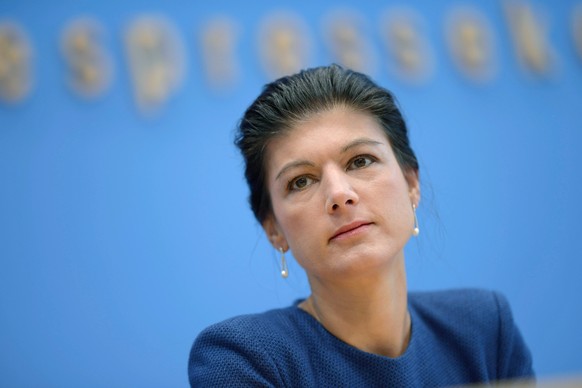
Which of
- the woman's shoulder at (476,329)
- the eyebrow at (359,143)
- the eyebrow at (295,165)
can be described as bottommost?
the woman's shoulder at (476,329)

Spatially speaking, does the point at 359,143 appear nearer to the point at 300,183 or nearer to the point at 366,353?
the point at 300,183

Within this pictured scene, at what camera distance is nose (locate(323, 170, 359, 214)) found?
0.99 m

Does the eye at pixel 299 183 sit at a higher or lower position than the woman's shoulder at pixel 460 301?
higher

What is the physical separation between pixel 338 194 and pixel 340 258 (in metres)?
0.10

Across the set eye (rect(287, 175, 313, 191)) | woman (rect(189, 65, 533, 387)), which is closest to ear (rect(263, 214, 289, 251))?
woman (rect(189, 65, 533, 387))

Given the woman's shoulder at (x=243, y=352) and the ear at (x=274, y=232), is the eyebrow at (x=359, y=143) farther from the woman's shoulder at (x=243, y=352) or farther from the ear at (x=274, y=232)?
the woman's shoulder at (x=243, y=352)

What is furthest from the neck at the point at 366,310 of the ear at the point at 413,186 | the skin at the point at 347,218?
the ear at the point at 413,186

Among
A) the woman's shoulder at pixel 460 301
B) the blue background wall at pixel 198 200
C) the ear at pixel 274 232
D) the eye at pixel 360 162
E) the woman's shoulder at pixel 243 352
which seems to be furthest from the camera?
the blue background wall at pixel 198 200

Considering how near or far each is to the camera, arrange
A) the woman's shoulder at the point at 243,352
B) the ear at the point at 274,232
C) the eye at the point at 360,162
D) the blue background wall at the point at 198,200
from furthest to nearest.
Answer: the blue background wall at the point at 198,200
the ear at the point at 274,232
the eye at the point at 360,162
the woman's shoulder at the point at 243,352

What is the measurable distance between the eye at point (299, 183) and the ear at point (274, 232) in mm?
108

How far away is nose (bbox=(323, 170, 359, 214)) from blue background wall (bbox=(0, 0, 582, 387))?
0.82m

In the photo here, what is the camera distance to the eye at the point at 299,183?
1.07 meters

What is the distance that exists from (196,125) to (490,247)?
3.25ft

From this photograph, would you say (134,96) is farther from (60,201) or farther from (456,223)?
(456,223)
